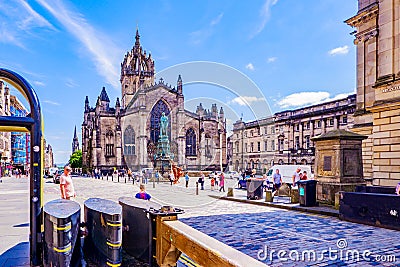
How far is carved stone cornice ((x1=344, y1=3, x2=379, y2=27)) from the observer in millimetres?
20516

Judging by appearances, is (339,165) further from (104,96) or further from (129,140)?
(104,96)

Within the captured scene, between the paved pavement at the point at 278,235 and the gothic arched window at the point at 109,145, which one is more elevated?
the gothic arched window at the point at 109,145

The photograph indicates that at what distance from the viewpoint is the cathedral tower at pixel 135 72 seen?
83250 mm

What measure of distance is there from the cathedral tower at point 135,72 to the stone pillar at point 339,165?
69401 mm

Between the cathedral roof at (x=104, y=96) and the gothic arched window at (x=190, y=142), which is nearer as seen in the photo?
the gothic arched window at (x=190, y=142)

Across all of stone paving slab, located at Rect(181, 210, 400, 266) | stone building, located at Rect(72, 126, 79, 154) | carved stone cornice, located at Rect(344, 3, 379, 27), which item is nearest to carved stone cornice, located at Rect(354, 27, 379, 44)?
carved stone cornice, located at Rect(344, 3, 379, 27)

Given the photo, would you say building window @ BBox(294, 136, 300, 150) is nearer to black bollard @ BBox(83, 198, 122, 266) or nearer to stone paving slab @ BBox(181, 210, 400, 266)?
stone paving slab @ BBox(181, 210, 400, 266)

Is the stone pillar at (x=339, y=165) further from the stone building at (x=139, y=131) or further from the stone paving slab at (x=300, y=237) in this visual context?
the stone building at (x=139, y=131)

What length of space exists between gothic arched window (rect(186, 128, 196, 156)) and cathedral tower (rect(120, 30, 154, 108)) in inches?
769

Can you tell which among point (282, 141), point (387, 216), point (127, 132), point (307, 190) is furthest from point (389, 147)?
point (127, 132)

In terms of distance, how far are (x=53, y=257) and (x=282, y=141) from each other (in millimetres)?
61410

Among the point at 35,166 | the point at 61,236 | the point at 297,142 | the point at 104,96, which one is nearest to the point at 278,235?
the point at 61,236

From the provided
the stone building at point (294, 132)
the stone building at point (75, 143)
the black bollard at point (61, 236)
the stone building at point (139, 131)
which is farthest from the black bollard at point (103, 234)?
the stone building at point (75, 143)

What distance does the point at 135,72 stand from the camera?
84938mm
